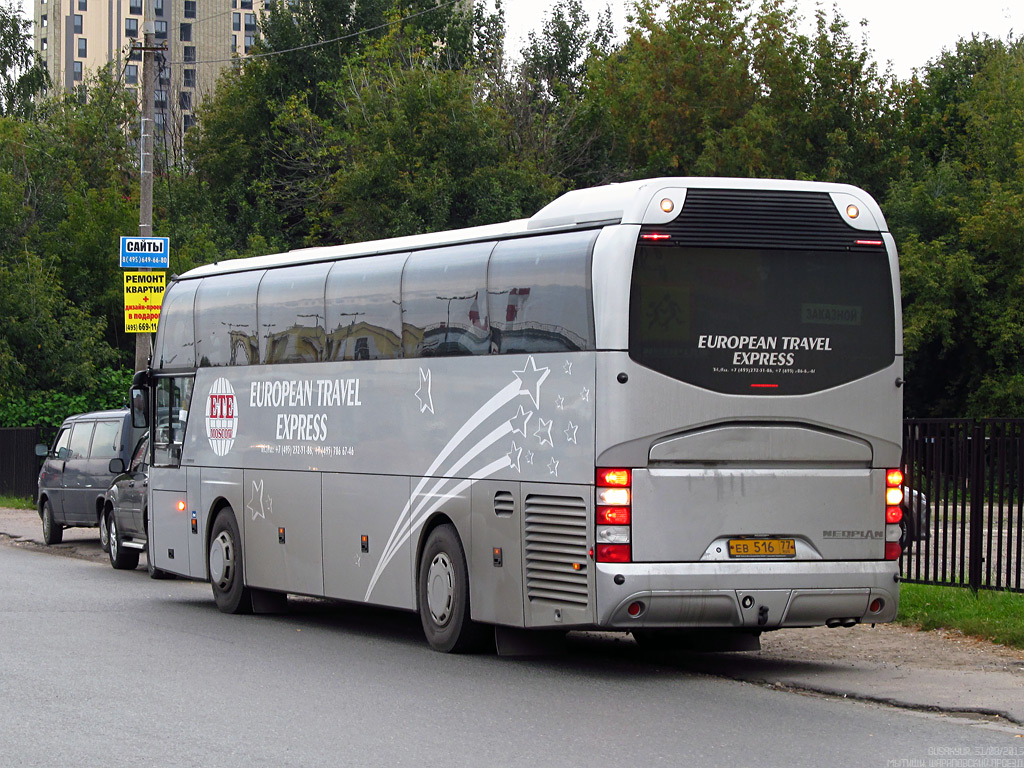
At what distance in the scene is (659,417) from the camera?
10.4 meters

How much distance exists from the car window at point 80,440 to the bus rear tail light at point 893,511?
54.5ft

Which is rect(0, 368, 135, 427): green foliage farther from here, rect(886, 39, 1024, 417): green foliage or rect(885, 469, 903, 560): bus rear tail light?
rect(885, 469, 903, 560): bus rear tail light

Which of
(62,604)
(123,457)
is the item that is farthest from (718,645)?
(123,457)

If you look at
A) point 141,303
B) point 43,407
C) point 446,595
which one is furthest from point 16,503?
point 446,595

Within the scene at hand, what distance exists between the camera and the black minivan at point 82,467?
24.0 metres

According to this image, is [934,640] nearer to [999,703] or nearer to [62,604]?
[999,703]

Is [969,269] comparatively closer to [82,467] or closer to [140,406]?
[82,467]

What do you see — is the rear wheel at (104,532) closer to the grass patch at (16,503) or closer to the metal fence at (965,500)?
the metal fence at (965,500)

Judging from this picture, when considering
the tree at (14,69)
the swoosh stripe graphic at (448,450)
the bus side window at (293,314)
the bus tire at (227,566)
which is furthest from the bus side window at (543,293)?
the tree at (14,69)

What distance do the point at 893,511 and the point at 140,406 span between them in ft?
32.4

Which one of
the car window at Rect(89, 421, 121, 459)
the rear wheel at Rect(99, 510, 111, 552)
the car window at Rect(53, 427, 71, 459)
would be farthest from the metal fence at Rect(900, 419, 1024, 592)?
the car window at Rect(53, 427, 71, 459)

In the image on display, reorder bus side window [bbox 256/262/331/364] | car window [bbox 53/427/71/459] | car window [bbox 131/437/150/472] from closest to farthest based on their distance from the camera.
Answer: bus side window [bbox 256/262/331/364] → car window [bbox 131/437/150/472] → car window [bbox 53/427/71/459]

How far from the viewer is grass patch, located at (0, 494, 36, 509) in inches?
1405

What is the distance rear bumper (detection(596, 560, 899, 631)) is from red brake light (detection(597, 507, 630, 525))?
283 mm
